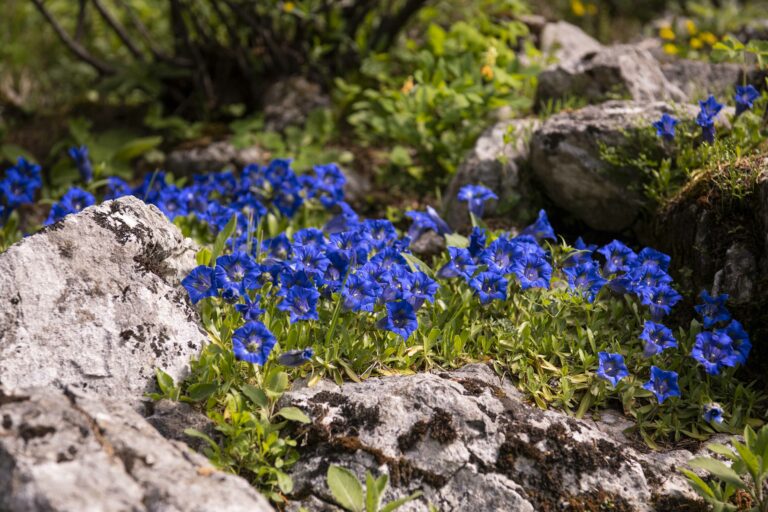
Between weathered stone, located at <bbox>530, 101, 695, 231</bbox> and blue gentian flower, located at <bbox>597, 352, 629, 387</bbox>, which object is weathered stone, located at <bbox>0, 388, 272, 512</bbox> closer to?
blue gentian flower, located at <bbox>597, 352, 629, 387</bbox>

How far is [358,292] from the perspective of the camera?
352 centimetres

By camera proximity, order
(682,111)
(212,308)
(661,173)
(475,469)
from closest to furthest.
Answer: (475,469), (212,308), (661,173), (682,111)

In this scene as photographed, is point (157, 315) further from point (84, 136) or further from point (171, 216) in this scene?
point (84, 136)

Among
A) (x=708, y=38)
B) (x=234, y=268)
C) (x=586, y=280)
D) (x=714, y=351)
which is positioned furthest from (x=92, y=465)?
(x=708, y=38)

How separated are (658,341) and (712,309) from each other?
323mm

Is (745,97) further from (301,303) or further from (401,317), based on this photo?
(301,303)

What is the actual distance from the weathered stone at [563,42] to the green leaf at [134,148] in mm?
3501

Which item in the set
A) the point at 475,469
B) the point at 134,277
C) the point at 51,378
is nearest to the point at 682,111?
the point at 475,469

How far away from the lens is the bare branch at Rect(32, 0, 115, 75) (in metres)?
6.48

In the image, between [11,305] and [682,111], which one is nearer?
[11,305]

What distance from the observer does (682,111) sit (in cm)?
456

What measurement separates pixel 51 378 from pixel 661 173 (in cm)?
327

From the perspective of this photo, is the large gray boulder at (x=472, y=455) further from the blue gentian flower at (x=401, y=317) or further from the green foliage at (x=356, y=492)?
the blue gentian flower at (x=401, y=317)

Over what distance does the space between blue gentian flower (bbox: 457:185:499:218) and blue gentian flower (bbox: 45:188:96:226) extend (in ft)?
7.34
